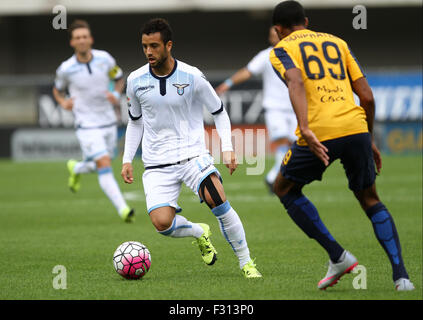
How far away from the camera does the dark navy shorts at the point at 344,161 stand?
6.20 m

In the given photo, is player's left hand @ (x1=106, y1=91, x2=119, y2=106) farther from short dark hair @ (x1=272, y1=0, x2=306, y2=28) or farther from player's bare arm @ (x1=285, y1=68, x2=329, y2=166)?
player's bare arm @ (x1=285, y1=68, x2=329, y2=166)

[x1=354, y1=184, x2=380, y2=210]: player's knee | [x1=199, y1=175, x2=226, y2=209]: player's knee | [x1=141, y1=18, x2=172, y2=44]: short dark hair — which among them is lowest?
[x1=354, y1=184, x2=380, y2=210]: player's knee

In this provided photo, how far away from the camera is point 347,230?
10500 millimetres

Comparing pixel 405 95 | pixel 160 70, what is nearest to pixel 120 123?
pixel 405 95

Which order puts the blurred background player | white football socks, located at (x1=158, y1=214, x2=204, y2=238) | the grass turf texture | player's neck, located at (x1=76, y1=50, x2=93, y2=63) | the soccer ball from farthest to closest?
player's neck, located at (x1=76, y1=50, x2=93, y2=63) < white football socks, located at (x1=158, y1=214, x2=204, y2=238) < the soccer ball < the grass turf texture < the blurred background player

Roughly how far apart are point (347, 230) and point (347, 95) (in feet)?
14.6

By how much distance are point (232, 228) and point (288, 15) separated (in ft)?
6.07

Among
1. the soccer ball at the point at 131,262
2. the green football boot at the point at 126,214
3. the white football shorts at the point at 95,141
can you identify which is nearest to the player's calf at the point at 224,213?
the soccer ball at the point at 131,262

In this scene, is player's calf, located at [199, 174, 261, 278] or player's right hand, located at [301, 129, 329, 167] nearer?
player's right hand, located at [301, 129, 329, 167]

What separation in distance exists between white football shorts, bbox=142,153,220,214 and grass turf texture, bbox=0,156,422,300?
2.16 feet

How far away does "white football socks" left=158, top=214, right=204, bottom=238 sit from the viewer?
7.48 m

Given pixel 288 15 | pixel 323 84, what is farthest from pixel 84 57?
pixel 323 84

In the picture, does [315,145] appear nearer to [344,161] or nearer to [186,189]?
[344,161]

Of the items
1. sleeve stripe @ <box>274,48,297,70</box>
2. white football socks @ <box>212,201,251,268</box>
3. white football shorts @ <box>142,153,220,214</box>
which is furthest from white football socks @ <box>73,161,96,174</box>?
sleeve stripe @ <box>274,48,297,70</box>
